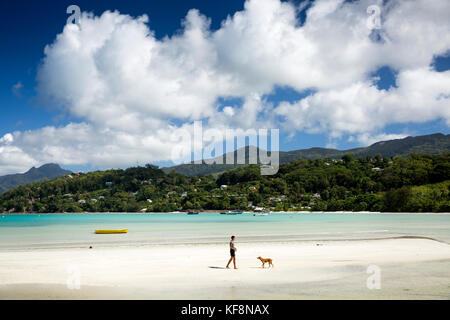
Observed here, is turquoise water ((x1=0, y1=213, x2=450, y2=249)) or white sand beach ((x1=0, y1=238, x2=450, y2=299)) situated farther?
turquoise water ((x1=0, y1=213, x2=450, y2=249))

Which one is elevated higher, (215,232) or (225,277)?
(225,277)

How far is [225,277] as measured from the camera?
17000mm

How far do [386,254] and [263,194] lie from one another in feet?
541

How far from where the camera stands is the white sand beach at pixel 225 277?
A: 45.5ft

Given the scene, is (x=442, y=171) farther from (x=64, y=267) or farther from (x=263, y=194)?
(x=64, y=267)

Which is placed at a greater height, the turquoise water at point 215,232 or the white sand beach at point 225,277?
the white sand beach at point 225,277

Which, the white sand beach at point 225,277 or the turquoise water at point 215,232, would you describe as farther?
the turquoise water at point 215,232

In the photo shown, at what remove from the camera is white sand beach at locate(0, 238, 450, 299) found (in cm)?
1388

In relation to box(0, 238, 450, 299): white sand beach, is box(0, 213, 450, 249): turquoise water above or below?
below

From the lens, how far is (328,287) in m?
14.8

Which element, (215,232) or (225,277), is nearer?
(225,277)
